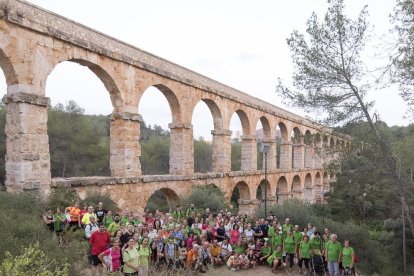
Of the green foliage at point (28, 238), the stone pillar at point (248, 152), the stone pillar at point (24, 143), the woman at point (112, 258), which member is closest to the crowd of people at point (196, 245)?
the woman at point (112, 258)

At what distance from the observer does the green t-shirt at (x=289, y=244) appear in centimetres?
862

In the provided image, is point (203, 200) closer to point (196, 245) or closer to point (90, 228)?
point (196, 245)

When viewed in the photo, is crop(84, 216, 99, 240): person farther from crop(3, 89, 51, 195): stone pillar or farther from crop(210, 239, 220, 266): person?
crop(210, 239, 220, 266): person

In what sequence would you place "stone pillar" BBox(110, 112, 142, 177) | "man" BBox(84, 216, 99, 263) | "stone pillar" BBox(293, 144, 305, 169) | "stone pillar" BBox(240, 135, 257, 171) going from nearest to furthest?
1. "man" BBox(84, 216, 99, 263)
2. "stone pillar" BBox(110, 112, 142, 177)
3. "stone pillar" BBox(240, 135, 257, 171)
4. "stone pillar" BBox(293, 144, 305, 169)

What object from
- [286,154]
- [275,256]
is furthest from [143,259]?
[286,154]

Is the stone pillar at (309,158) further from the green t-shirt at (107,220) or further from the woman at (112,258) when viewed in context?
the woman at (112,258)

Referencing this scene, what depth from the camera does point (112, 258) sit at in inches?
230

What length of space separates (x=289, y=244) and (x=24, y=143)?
6.63 metres

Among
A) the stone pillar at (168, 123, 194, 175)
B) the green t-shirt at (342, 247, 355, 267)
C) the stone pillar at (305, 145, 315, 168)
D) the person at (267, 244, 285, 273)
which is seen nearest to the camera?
the green t-shirt at (342, 247, 355, 267)

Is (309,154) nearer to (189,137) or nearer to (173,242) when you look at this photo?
(189,137)

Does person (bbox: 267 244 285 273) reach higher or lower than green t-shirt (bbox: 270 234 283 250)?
lower

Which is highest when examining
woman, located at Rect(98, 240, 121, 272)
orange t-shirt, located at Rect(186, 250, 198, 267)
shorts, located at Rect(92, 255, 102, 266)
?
woman, located at Rect(98, 240, 121, 272)

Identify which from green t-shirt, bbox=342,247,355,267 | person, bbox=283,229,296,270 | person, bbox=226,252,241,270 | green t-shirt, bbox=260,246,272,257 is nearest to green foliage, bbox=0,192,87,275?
person, bbox=226,252,241,270

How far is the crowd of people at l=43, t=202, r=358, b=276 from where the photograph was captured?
6115 mm
